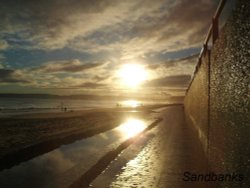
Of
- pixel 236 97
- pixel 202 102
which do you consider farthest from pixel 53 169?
pixel 236 97

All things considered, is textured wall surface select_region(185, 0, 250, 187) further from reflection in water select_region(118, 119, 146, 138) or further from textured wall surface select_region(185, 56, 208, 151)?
reflection in water select_region(118, 119, 146, 138)

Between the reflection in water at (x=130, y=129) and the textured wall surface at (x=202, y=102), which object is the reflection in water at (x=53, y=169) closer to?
the textured wall surface at (x=202, y=102)

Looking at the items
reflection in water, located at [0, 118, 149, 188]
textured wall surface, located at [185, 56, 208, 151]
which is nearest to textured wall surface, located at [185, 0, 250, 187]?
reflection in water, located at [0, 118, 149, 188]

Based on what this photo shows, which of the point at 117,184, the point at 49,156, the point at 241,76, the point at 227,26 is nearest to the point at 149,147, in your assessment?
the point at 49,156

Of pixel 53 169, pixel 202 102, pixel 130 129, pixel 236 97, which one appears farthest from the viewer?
pixel 130 129

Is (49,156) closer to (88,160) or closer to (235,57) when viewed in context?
(88,160)

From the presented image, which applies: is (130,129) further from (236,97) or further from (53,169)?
(236,97)

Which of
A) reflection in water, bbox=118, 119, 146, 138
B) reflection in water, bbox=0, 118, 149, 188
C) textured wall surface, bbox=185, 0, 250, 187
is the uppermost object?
textured wall surface, bbox=185, 0, 250, 187

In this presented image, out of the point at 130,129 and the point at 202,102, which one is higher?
the point at 202,102

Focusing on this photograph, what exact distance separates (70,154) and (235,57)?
880cm

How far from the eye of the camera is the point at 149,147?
12664 millimetres

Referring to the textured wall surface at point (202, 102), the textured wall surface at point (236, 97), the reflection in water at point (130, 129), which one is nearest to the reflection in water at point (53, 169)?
the textured wall surface at point (202, 102)

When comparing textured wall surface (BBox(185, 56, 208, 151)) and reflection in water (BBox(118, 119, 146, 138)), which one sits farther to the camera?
reflection in water (BBox(118, 119, 146, 138))

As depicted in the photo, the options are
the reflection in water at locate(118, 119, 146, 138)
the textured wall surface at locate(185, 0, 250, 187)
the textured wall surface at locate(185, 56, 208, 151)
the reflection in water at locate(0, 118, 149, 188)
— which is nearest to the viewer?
the textured wall surface at locate(185, 0, 250, 187)
